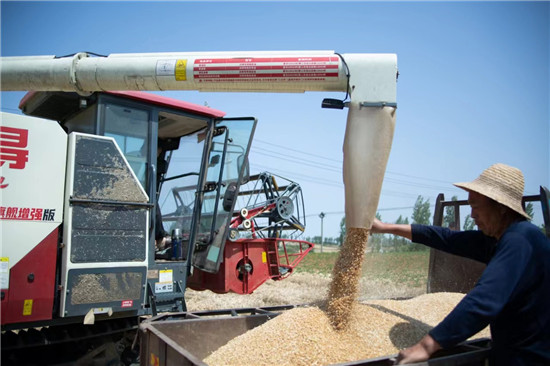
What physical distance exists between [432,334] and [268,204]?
5.63 m

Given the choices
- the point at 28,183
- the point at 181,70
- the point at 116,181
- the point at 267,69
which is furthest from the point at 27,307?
the point at 267,69

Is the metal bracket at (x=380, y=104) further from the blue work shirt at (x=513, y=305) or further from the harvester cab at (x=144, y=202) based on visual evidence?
the harvester cab at (x=144, y=202)

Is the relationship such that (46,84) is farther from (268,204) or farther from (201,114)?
(268,204)

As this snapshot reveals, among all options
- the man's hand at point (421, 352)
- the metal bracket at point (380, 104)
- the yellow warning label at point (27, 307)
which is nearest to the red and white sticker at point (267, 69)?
the metal bracket at point (380, 104)

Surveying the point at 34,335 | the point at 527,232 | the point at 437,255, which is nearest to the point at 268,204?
the point at 437,255

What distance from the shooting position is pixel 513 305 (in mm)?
2061

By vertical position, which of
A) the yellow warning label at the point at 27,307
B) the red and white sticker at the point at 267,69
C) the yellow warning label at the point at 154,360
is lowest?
the yellow warning label at the point at 154,360

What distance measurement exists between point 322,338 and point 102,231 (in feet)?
6.77

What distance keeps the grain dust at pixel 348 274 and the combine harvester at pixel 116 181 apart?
0.12 metres

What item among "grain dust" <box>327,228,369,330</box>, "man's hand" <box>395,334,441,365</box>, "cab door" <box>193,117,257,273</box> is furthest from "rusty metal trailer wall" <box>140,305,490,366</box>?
"cab door" <box>193,117,257,273</box>

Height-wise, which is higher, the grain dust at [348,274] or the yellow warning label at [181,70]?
the yellow warning label at [181,70]

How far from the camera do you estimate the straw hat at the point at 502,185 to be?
2.20 metres

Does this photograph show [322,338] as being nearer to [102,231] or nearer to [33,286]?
[102,231]

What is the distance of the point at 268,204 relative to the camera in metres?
7.51
